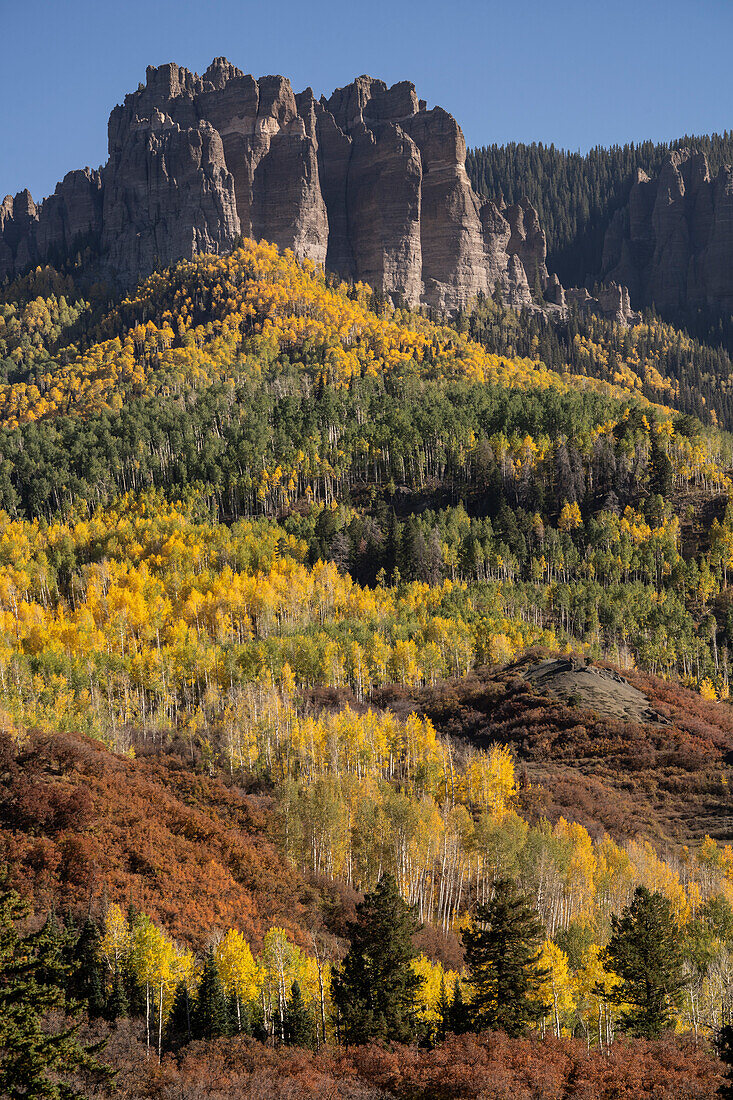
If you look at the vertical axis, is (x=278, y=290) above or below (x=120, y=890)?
above

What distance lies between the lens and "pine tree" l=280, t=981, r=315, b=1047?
34875 mm

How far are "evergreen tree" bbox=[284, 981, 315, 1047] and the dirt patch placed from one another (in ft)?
169

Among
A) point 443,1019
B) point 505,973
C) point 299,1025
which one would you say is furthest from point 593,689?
point 299,1025

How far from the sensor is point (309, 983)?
126ft

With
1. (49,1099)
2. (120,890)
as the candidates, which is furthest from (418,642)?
(49,1099)

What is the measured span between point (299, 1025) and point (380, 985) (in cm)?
350

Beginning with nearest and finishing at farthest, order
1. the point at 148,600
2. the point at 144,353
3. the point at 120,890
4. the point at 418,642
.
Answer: the point at 120,890 < the point at 418,642 < the point at 148,600 < the point at 144,353

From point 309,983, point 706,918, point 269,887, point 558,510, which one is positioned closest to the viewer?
point 309,983

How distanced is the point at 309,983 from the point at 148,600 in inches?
2876

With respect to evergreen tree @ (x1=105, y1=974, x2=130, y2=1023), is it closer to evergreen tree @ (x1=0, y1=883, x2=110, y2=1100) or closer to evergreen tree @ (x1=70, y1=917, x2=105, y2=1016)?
evergreen tree @ (x1=70, y1=917, x2=105, y2=1016)

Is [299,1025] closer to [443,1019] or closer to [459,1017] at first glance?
[443,1019]

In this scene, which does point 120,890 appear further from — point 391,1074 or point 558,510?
point 558,510

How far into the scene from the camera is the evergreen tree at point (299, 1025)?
114 feet

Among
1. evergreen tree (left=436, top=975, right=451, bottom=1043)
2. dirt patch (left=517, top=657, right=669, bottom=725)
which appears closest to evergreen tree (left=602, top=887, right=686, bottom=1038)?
evergreen tree (left=436, top=975, right=451, bottom=1043)
